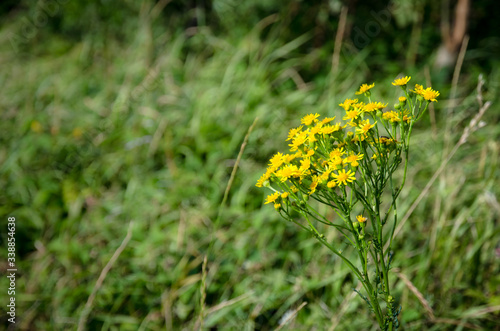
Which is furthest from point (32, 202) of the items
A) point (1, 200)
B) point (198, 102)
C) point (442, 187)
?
point (442, 187)

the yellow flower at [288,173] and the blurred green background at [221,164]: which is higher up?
the blurred green background at [221,164]

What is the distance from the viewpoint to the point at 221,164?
229 cm

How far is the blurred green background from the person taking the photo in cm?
164

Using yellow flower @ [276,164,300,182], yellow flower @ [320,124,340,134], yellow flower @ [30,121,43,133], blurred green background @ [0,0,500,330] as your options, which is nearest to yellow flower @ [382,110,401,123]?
yellow flower @ [320,124,340,134]

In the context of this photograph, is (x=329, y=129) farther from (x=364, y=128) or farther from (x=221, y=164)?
(x=221, y=164)

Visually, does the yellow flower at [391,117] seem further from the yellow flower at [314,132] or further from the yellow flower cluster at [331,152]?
the yellow flower at [314,132]

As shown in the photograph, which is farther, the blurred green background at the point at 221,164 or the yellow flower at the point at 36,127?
the yellow flower at the point at 36,127

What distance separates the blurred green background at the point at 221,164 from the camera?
5.37 feet

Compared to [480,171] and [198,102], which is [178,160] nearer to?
[198,102]

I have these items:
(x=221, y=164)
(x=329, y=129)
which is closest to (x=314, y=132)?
(x=329, y=129)

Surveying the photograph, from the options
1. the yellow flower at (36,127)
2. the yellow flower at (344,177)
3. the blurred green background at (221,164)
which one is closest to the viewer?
the yellow flower at (344,177)

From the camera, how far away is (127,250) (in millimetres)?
2002

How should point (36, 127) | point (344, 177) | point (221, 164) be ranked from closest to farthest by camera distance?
point (344, 177) < point (221, 164) < point (36, 127)

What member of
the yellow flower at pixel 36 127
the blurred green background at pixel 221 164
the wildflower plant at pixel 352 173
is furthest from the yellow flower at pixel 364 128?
the yellow flower at pixel 36 127
